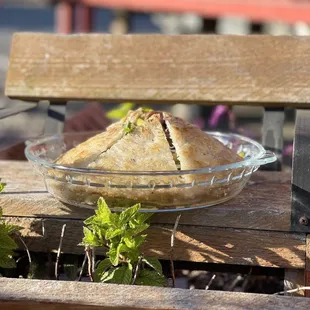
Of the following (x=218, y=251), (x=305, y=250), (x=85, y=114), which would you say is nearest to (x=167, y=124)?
(x=218, y=251)

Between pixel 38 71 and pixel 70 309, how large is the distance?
3.61ft

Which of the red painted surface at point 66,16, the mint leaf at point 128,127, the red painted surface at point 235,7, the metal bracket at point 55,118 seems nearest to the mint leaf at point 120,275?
the mint leaf at point 128,127

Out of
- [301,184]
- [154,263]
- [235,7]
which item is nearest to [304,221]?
[301,184]

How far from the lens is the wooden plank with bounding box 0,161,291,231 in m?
1.74

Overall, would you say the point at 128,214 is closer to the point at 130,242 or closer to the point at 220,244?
the point at 130,242

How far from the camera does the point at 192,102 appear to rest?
2270 mm

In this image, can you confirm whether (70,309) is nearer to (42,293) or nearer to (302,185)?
(42,293)

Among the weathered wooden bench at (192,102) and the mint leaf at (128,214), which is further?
the weathered wooden bench at (192,102)

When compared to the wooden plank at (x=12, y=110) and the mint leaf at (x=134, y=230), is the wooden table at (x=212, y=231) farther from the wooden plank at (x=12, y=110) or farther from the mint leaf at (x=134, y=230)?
the wooden plank at (x=12, y=110)

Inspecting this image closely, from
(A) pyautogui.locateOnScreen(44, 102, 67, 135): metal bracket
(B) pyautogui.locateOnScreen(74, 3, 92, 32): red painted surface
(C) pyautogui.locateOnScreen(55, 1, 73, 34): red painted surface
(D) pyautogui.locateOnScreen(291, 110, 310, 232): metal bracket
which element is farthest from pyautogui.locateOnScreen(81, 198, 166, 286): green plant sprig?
(B) pyautogui.locateOnScreen(74, 3, 92, 32): red painted surface

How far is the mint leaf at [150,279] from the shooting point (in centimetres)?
164

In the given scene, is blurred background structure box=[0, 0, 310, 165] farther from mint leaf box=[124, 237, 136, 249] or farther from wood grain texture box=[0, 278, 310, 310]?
wood grain texture box=[0, 278, 310, 310]

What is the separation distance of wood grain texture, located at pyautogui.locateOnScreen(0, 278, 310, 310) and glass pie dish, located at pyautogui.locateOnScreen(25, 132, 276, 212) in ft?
0.90

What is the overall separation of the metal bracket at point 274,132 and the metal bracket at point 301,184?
44cm
